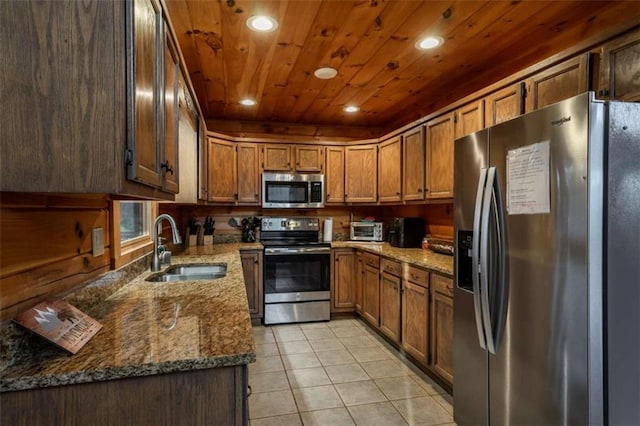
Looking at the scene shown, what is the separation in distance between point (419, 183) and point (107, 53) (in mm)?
2883

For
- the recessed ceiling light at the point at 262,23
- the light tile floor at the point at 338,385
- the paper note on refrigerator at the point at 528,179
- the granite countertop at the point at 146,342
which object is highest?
the recessed ceiling light at the point at 262,23

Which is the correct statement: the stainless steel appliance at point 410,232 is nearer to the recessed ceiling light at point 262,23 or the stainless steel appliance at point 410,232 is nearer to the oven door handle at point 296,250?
the oven door handle at point 296,250

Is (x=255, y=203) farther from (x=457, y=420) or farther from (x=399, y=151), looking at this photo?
(x=457, y=420)

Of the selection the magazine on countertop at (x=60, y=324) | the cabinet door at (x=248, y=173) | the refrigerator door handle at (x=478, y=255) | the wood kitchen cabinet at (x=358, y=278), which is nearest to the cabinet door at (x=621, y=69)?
the refrigerator door handle at (x=478, y=255)

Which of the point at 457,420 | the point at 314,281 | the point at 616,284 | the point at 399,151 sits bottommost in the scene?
the point at 457,420

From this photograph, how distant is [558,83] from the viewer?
1936 millimetres

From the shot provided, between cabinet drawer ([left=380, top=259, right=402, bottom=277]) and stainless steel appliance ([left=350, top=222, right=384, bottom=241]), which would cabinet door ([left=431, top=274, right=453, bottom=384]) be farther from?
stainless steel appliance ([left=350, top=222, right=384, bottom=241])

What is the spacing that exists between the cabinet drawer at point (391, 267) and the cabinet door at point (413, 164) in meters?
0.68

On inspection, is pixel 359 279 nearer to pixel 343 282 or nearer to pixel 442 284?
pixel 343 282

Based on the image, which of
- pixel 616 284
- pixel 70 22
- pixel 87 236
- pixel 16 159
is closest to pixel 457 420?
pixel 616 284

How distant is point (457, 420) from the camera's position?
6.70ft

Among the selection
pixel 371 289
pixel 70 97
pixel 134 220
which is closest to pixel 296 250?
pixel 371 289

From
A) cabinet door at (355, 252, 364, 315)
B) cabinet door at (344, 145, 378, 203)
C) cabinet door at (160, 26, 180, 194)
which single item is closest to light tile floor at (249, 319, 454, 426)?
cabinet door at (355, 252, 364, 315)

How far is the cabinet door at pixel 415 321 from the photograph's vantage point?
2656 mm
